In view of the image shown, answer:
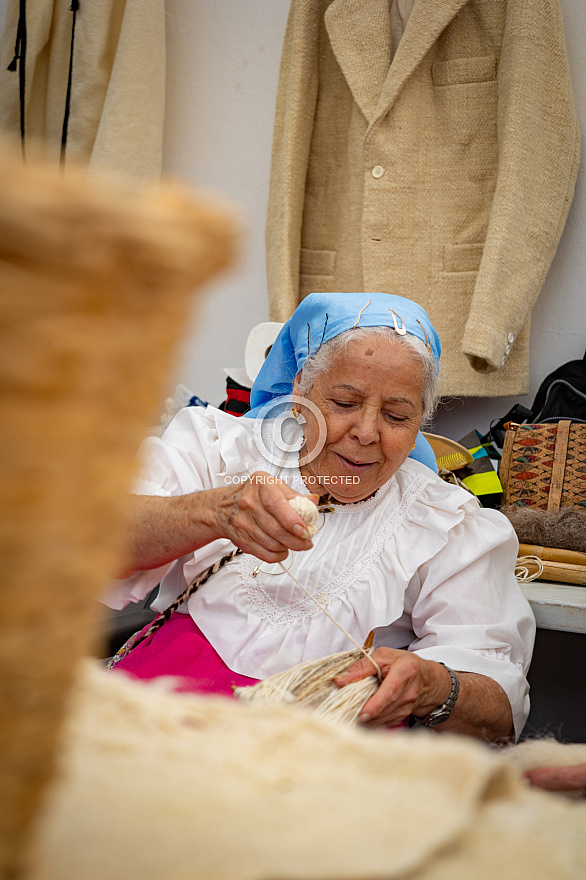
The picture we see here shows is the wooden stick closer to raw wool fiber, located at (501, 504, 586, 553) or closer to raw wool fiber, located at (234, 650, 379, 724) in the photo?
raw wool fiber, located at (501, 504, 586, 553)

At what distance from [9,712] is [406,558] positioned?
1271 mm

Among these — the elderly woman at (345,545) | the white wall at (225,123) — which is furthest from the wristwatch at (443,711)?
the white wall at (225,123)

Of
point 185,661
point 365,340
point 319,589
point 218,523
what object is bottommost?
point 185,661

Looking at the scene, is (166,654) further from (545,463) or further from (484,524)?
(545,463)

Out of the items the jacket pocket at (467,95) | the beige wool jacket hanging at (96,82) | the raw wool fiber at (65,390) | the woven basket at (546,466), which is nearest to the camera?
the raw wool fiber at (65,390)

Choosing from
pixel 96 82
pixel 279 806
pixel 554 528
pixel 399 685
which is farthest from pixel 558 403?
pixel 96 82

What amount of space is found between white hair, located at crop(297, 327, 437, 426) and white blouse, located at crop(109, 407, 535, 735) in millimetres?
145

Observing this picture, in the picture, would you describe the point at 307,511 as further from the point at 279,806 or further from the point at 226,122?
the point at 226,122

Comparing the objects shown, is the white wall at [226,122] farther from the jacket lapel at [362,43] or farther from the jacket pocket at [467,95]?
the jacket pocket at [467,95]

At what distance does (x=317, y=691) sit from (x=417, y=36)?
1.99 meters

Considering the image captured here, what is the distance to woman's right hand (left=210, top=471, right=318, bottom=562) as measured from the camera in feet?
3.72

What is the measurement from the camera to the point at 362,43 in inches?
87.0

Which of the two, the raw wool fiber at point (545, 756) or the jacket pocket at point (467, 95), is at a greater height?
the jacket pocket at point (467, 95)

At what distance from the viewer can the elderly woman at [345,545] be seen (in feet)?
4.47
